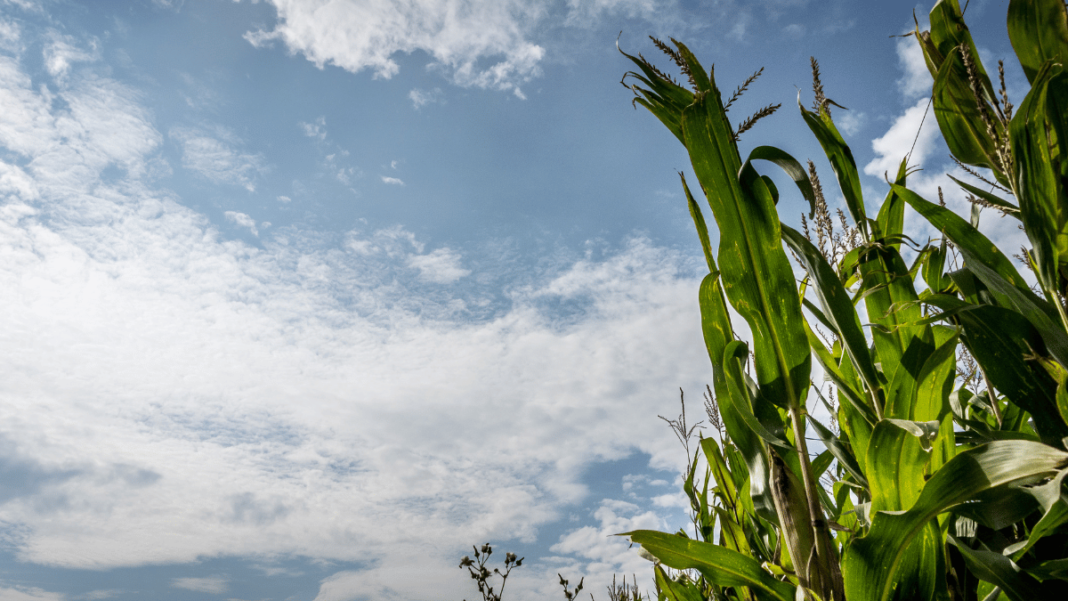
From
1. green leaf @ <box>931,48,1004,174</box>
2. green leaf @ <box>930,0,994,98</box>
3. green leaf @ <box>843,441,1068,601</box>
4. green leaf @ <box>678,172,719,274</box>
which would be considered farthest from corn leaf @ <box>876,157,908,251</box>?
green leaf @ <box>843,441,1068,601</box>

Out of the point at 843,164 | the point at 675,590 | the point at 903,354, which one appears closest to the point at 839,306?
the point at 903,354

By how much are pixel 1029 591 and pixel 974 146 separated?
0.88 meters

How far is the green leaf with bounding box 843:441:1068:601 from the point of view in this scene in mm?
663

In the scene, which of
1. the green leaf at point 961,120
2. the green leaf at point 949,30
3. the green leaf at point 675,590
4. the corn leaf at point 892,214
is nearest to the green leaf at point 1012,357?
the corn leaf at point 892,214

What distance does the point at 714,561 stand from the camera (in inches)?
35.9

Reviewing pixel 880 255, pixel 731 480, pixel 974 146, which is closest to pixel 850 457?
pixel 880 255

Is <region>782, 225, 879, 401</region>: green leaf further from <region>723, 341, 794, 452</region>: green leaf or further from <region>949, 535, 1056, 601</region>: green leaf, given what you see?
<region>949, 535, 1056, 601</region>: green leaf

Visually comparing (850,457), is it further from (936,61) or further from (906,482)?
(936,61)

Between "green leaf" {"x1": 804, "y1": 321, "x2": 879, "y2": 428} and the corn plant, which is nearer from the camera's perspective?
the corn plant

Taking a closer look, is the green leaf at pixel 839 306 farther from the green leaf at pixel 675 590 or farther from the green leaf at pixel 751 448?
the green leaf at pixel 675 590

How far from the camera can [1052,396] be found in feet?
2.74

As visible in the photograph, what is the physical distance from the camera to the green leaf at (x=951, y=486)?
0.66 meters

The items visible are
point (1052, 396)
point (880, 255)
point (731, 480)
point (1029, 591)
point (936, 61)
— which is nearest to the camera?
point (1029, 591)

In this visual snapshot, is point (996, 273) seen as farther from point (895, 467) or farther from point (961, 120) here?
point (961, 120)
